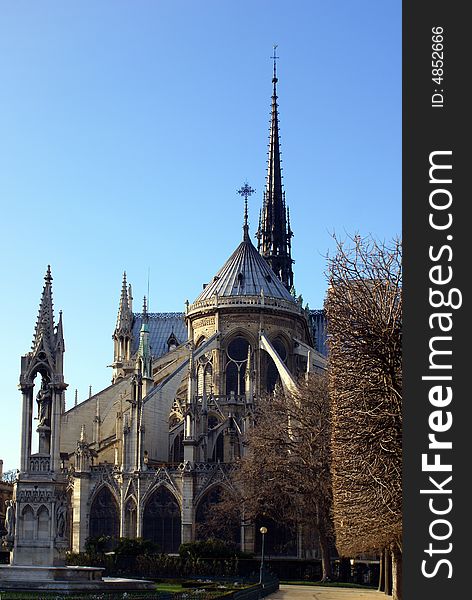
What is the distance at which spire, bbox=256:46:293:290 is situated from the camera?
5030 inches

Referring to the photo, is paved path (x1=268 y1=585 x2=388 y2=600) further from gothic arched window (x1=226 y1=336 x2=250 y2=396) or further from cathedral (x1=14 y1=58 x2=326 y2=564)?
gothic arched window (x1=226 y1=336 x2=250 y2=396)

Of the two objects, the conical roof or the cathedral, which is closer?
the cathedral

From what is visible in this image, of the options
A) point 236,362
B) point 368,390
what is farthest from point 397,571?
point 236,362

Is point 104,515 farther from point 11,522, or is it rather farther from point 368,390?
point 368,390

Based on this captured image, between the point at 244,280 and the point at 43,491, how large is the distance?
5603 centimetres

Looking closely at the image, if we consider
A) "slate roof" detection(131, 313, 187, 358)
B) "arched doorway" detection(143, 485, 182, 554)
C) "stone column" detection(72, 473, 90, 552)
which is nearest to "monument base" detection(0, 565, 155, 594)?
"arched doorway" detection(143, 485, 182, 554)

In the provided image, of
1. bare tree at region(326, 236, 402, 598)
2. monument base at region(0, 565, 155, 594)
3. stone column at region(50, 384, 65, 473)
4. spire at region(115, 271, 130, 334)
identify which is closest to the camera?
bare tree at region(326, 236, 402, 598)

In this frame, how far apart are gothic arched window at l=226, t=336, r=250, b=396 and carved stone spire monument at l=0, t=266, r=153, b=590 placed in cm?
4978

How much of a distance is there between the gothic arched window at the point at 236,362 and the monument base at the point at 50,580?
5127cm

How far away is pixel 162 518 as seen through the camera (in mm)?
74562

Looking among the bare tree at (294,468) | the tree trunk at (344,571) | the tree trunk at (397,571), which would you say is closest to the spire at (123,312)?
the bare tree at (294,468)

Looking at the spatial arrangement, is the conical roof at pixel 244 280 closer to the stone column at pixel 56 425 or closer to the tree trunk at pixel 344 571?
the tree trunk at pixel 344 571

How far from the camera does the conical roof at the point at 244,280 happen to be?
90.2 m

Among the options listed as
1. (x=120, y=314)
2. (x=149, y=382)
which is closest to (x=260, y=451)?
(x=149, y=382)
